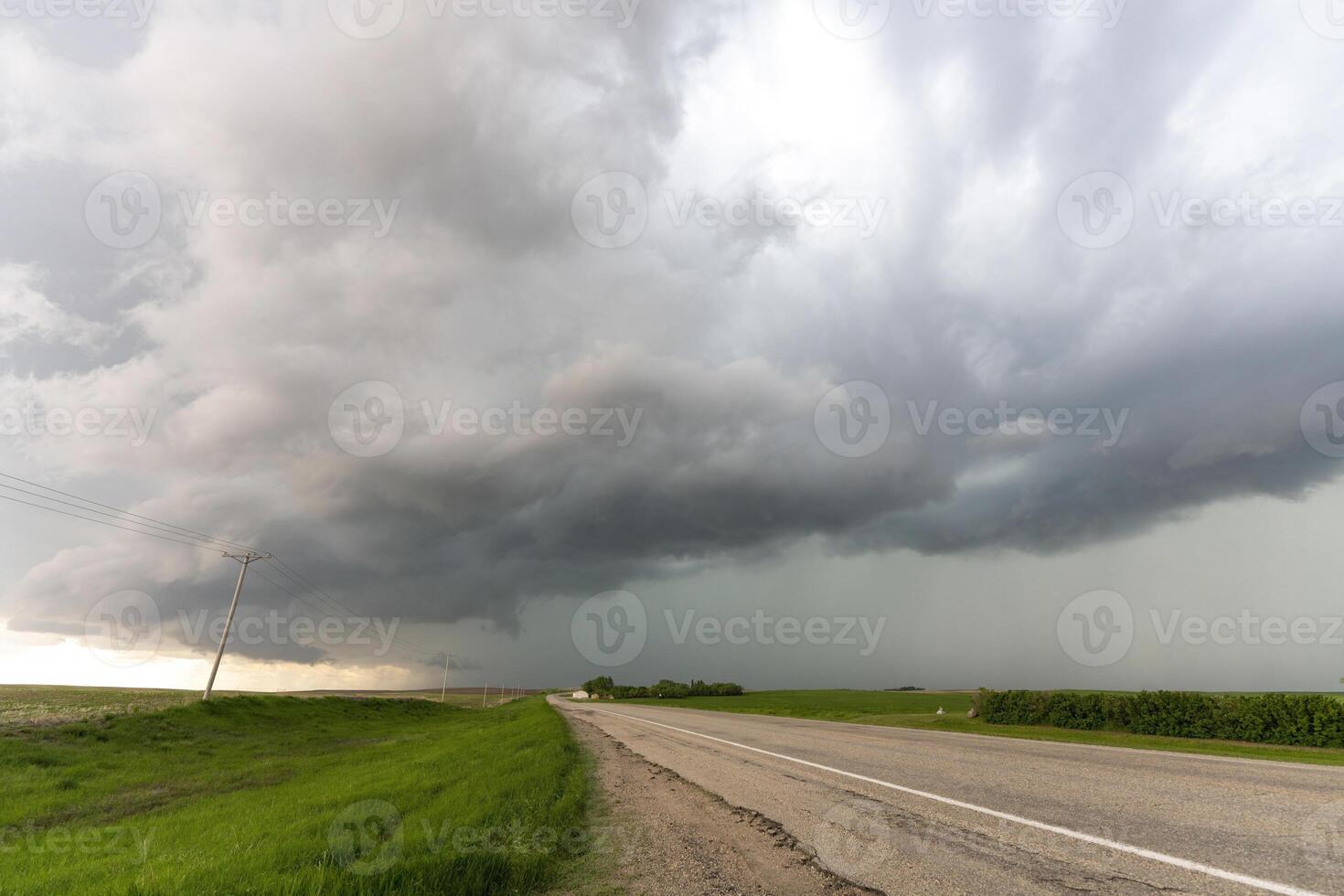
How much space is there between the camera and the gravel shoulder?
19.1ft

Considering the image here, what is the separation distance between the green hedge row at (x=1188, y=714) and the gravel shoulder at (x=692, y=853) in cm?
1996

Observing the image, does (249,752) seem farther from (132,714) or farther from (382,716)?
(382,716)

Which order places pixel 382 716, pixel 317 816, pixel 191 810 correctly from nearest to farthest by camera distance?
pixel 317 816 → pixel 191 810 → pixel 382 716

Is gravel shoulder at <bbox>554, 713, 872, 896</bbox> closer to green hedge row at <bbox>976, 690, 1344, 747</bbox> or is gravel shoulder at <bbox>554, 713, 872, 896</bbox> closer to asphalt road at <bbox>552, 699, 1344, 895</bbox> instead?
asphalt road at <bbox>552, 699, 1344, 895</bbox>

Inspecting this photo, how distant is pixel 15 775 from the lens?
1655 centimetres

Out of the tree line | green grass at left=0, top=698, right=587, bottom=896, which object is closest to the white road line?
green grass at left=0, top=698, right=587, bottom=896

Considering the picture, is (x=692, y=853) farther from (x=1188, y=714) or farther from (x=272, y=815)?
(x=1188, y=714)

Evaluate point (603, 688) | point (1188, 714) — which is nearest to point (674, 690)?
point (603, 688)

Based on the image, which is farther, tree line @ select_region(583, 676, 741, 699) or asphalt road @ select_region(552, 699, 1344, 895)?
tree line @ select_region(583, 676, 741, 699)

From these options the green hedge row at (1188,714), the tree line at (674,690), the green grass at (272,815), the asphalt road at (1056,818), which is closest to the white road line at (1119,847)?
the asphalt road at (1056,818)

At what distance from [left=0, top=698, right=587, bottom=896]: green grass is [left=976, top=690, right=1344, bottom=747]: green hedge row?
70.9ft

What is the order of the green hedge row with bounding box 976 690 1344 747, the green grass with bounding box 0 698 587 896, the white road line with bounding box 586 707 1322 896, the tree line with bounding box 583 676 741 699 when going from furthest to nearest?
the tree line with bounding box 583 676 741 699, the green hedge row with bounding box 976 690 1344 747, the green grass with bounding box 0 698 587 896, the white road line with bounding box 586 707 1322 896

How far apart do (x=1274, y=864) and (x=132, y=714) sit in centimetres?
3646

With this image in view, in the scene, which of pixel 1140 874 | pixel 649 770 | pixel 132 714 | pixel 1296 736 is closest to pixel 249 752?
pixel 132 714
